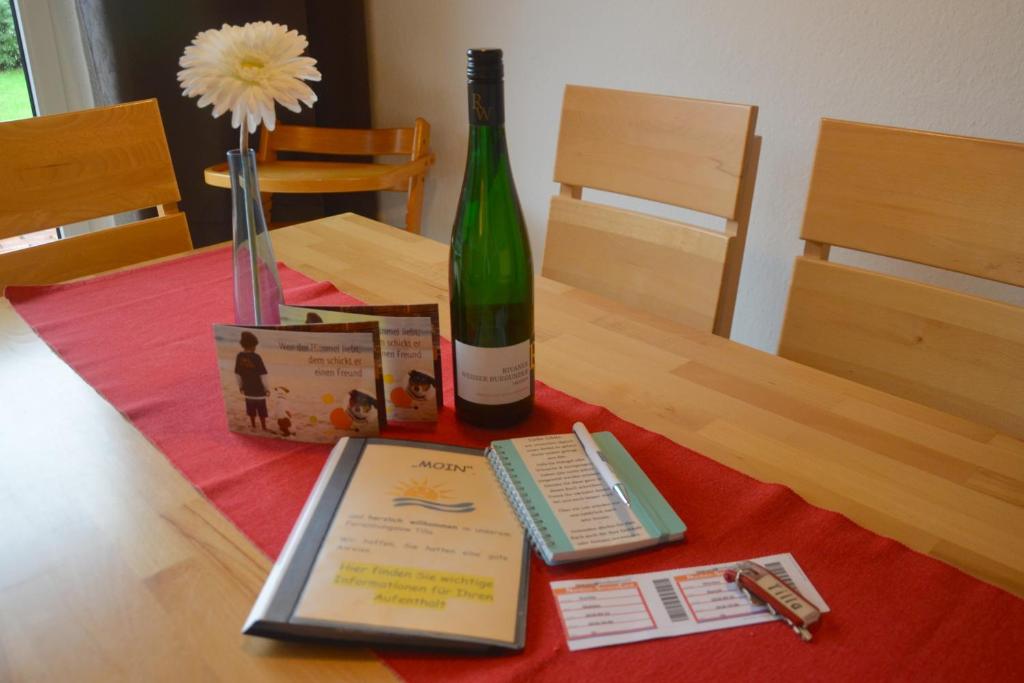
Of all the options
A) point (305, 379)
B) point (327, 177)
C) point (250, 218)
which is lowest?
point (327, 177)

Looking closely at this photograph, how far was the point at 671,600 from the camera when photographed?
0.63m

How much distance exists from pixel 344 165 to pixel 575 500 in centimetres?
218

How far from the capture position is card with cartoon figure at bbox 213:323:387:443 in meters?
0.80

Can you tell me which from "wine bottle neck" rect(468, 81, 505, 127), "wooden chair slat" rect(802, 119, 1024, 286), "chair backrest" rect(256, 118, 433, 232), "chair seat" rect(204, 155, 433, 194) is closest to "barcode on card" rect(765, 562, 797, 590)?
"wine bottle neck" rect(468, 81, 505, 127)

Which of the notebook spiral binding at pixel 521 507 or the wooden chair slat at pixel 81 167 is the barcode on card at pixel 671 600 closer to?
the notebook spiral binding at pixel 521 507

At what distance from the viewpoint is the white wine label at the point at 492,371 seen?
A: 2.66ft

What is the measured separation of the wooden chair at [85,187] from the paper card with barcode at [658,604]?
117cm

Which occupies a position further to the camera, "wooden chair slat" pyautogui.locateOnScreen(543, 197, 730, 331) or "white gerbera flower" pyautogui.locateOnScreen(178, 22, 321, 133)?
"wooden chair slat" pyautogui.locateOnScreen(543, 197, 730, 331)

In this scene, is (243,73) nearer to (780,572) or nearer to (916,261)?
(780,572)

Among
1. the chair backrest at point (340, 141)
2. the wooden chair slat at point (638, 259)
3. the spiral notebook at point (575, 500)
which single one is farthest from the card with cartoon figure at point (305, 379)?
the chair backrest at point (340, 141)

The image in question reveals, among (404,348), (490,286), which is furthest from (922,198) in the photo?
(404,348)

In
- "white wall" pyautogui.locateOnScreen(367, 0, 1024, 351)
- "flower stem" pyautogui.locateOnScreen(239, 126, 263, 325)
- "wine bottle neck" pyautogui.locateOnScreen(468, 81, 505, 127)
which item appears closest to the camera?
"wine bottle neck" pyautogui.locateOnScreen(468, 81, 505, 127)

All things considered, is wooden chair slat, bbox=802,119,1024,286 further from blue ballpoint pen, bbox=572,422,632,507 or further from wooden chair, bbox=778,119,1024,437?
blue ballpoint pen, bbox=572,422,632,507

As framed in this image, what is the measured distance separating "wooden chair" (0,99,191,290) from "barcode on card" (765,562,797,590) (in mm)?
1259
